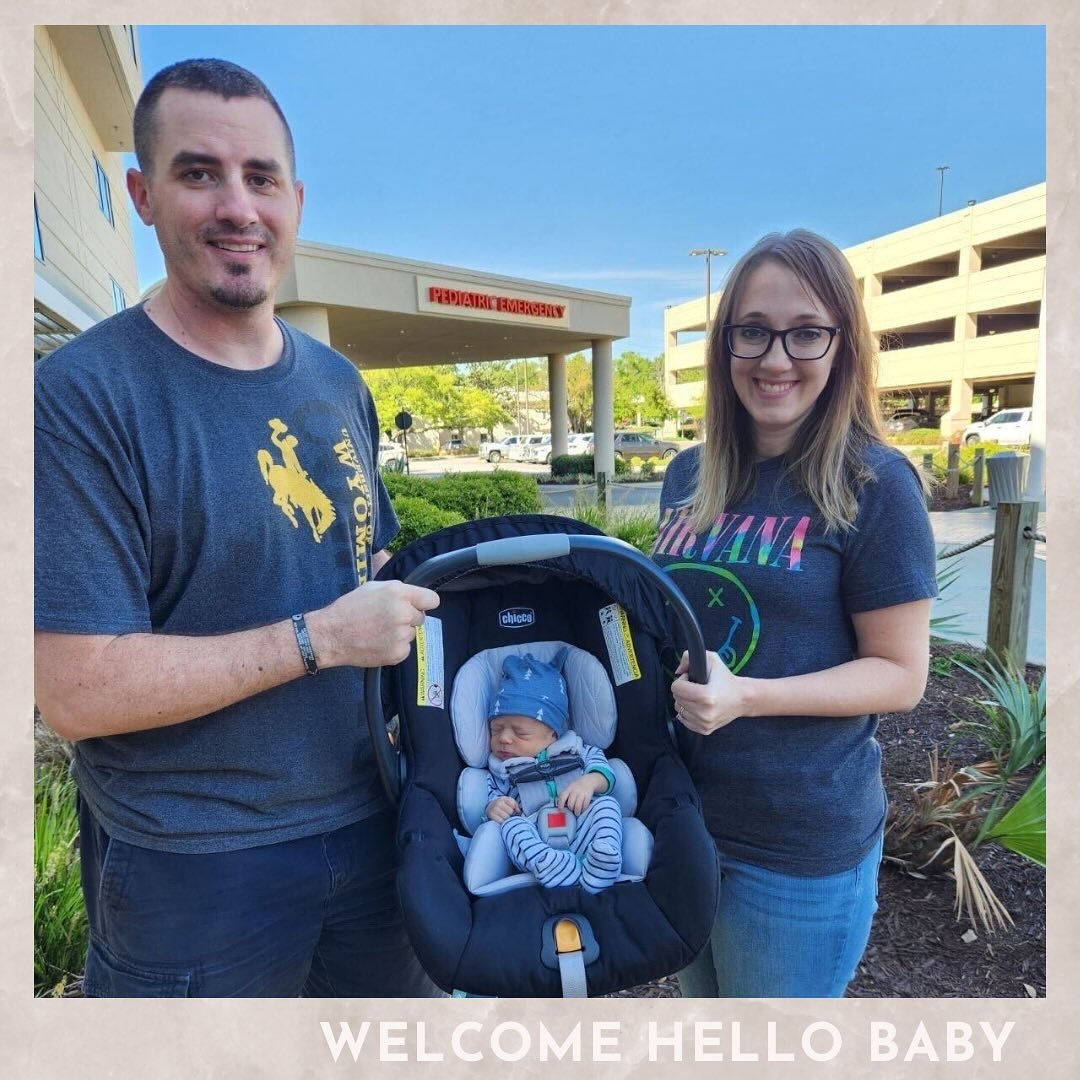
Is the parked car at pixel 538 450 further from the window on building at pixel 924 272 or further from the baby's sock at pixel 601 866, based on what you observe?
the baby's sock at pixel 601 866

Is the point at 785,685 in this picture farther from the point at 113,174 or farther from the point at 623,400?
the point at 623,400

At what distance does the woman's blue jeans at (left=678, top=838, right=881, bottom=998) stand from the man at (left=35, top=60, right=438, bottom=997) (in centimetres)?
82

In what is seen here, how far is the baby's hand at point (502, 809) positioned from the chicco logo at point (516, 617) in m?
0.42

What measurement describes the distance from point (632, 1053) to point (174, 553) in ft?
4.50

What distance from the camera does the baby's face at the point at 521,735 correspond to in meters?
1.64

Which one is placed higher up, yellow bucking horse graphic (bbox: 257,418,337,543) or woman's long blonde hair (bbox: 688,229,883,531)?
woman's long blonde hair (bbox: 688,229,883,531)

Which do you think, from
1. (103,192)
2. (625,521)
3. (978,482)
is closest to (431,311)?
(625,521)

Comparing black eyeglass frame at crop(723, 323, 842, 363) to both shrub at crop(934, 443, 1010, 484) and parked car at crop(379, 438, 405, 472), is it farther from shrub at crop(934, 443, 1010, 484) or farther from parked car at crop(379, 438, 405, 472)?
shrub at crop(934, 443, 1010, 484)

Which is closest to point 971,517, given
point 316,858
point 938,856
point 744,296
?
point 938,856

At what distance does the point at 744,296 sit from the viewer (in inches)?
55.9

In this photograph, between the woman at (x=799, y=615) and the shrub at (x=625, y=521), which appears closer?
the woman at (x=799, y=615)

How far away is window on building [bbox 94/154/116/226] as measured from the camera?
4.65m

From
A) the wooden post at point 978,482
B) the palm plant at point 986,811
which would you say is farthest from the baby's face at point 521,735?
the wooden post at point 978,482

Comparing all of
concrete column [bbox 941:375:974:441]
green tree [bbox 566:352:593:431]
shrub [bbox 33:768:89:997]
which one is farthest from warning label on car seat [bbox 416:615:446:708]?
green tree [bbox 566:352:593:431]
